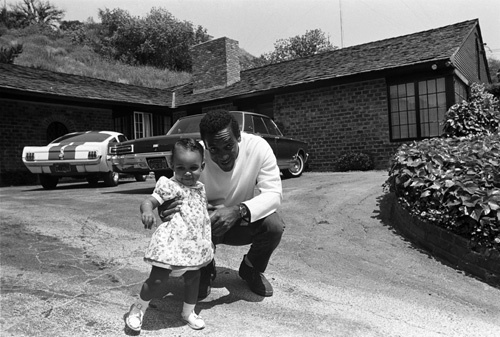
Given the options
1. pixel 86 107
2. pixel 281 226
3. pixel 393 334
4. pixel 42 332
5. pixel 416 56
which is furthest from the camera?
pixel 86 107

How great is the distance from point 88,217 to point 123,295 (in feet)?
9.71

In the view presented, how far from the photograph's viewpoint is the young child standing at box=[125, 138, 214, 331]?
2262 millimetres

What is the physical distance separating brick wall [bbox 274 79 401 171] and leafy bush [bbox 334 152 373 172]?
1.06 feet

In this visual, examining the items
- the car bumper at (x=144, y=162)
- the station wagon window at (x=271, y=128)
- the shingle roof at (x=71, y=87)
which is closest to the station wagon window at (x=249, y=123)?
the station wagon window at (x=271, y=128)

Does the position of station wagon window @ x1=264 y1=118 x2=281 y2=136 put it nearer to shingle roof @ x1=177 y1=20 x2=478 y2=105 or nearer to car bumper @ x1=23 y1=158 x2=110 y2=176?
car bumper @ x1=23 y1=158 x2=110 y2=176

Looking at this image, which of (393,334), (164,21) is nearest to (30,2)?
(164,21)

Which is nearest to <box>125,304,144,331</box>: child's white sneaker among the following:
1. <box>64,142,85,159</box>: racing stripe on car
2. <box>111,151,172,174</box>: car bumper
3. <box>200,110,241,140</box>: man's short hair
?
<box>200,110,241,140</box>: man's short hair

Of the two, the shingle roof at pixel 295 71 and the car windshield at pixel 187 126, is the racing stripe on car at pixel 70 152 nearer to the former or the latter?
the car windshield at pixel 187 126

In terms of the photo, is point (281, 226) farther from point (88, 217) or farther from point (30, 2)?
point (30, 2)

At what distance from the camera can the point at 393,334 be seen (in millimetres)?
2479

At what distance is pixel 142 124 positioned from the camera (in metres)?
17.8

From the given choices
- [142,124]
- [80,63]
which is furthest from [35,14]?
[142,124]

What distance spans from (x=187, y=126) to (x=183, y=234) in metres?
5.53

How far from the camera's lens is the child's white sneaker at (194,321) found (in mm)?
2393
